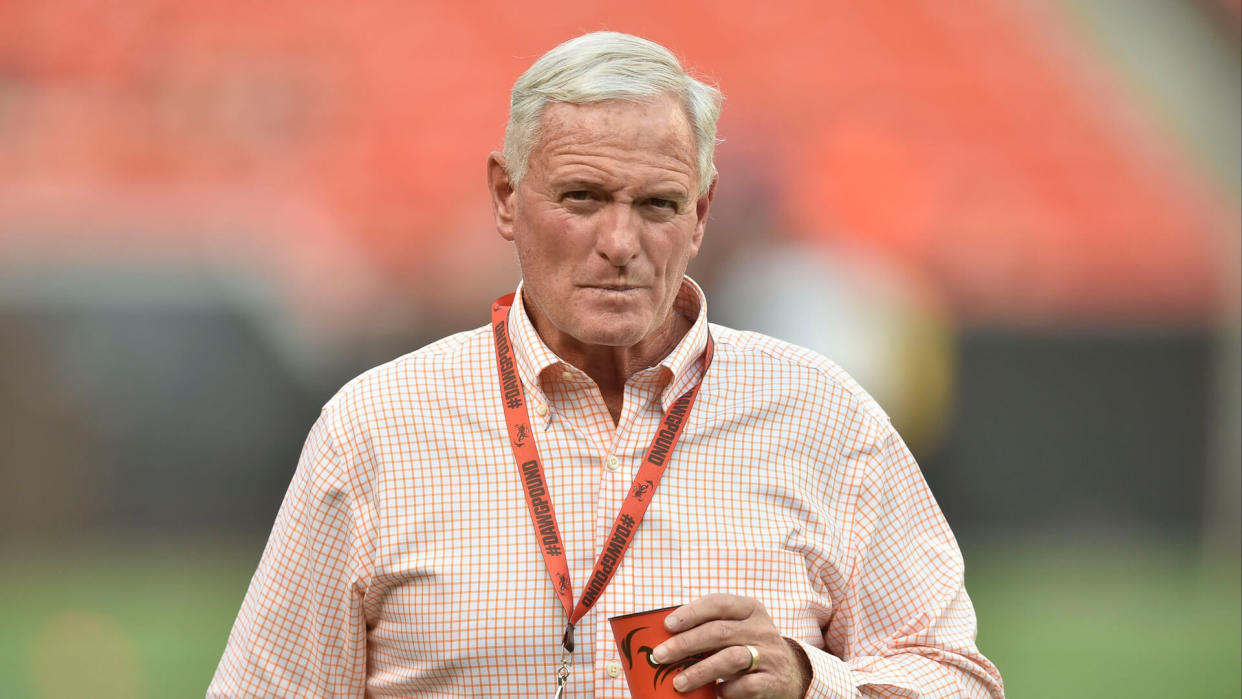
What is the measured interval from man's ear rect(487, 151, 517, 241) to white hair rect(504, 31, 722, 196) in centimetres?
5

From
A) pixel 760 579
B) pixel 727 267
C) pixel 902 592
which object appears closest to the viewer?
pixel 760 579

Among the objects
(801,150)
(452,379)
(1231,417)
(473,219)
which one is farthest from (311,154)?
(1231,417)

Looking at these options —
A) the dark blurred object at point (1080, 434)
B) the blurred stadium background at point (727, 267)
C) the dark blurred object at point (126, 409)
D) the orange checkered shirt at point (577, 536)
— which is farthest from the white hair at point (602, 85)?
the dark blurred object at point (1080, 434)

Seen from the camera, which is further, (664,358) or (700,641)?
(664,358)

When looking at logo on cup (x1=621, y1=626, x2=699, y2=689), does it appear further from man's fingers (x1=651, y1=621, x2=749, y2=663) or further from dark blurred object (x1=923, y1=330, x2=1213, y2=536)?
dark blurred object (x1=923, y1=330, x2=1213, y2=536)

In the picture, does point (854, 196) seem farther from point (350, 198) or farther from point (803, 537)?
point (803, 537)

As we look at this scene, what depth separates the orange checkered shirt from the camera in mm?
1842

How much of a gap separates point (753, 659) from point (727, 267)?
3.15m

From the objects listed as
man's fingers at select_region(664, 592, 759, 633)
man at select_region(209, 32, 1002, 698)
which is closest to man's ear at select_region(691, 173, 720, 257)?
man at select_region(209, 32, 1002, 698)

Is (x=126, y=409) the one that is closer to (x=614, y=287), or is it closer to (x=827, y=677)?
(x=614, y=287)

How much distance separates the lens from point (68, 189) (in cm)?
456

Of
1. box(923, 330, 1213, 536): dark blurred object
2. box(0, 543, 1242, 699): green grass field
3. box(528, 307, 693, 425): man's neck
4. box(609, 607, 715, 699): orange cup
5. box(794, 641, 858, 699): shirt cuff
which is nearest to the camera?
box(609, 607, 715, 699): orange cup

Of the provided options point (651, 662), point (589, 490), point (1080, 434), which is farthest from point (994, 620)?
point (651, 662)

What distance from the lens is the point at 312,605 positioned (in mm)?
1939
